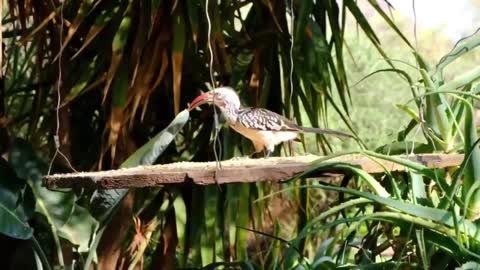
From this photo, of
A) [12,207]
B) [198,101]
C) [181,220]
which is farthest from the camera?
[181,220]

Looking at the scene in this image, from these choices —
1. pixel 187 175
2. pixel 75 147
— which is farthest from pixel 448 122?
pixel 75 147

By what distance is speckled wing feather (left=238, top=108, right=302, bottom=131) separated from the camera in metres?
2.14

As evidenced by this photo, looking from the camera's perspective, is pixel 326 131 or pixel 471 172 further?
pixel 326 131

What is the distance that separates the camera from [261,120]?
2.17m

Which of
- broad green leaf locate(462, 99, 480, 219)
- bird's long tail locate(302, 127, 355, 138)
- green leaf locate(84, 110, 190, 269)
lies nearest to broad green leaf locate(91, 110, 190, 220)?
green leaf locate(84, 110, 190, 269)

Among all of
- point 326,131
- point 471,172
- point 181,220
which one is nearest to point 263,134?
point 326,131

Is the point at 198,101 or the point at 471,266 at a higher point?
the point at 198,101

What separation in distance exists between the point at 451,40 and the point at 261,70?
475 centimetres

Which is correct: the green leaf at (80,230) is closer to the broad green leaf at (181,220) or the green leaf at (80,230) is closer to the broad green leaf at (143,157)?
the broad green leaf at (143,157)

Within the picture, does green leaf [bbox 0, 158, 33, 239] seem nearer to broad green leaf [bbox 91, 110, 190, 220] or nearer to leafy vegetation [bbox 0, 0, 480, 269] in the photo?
leafy vegetation [bbox 0, 0, 480, 269]

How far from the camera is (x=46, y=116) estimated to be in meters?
3.14

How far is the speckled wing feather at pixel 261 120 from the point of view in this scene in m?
2.14

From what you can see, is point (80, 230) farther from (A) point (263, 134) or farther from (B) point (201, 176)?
(B) point (201, 176)

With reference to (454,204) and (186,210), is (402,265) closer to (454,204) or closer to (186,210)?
(454,204)
